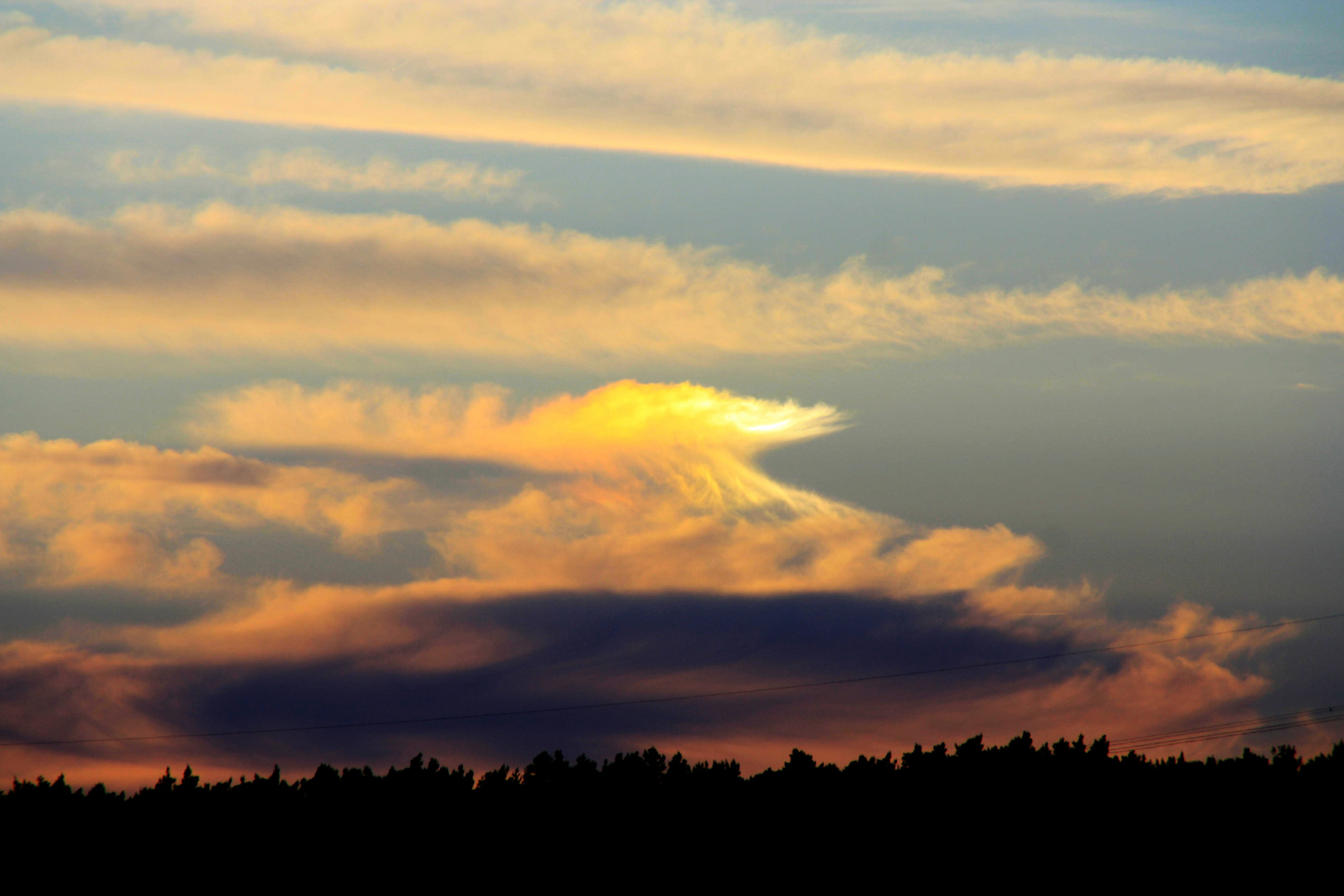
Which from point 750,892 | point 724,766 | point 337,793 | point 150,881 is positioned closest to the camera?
point 150,881

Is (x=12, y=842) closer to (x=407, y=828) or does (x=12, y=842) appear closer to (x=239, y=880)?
(x=239, y=880)

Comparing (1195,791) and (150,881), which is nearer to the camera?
(150,881)

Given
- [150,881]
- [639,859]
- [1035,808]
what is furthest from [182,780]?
[1035,808]

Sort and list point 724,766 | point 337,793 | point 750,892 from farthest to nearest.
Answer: point 724,766 → point 337,793 → point 750,892

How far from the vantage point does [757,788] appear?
57781 mm

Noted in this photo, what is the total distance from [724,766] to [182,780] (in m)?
25.2

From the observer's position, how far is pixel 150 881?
157 feet

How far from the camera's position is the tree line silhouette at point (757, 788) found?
52.2 meters

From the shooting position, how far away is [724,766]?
→ 202 feet

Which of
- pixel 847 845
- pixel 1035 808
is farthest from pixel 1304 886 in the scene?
pixel 847 845

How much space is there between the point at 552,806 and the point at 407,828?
6549 mm

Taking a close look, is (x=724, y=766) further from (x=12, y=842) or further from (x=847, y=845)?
(x=12, y=842)

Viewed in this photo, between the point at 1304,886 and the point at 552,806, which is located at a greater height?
the point at 552,806

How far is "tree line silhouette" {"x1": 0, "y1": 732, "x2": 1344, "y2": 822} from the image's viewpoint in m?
52.2
